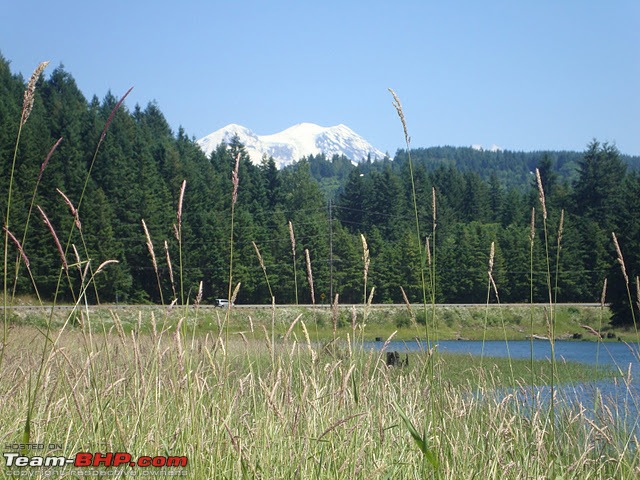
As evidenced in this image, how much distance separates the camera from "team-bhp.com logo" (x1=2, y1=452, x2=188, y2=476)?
101 inches

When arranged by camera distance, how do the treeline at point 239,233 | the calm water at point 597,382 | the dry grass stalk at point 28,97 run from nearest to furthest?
the dry grass stalk at point 28,97 < the calm water at point 597,382 < the treeline at point 239,233

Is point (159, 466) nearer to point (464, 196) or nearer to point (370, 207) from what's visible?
point (370, 207)

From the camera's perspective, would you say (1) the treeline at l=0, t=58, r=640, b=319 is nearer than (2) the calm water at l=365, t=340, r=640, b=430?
No

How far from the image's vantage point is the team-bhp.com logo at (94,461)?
2.57 metres

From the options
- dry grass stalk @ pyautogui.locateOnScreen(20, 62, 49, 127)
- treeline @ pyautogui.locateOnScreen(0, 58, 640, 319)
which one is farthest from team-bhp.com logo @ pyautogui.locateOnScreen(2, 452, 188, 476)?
treeline @ pyautogui.locateOnScreen(0, 58, 640, 319)

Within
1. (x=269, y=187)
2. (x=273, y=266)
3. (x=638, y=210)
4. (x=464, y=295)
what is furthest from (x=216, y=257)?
(x=269, y=187)

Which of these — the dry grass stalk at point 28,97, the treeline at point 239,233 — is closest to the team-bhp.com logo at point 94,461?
the dry grass stalk at point 28,97

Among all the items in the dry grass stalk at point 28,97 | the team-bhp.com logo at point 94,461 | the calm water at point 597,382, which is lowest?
the calm water at point 597,382

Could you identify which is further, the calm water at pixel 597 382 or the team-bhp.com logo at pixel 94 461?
the calm water at pixel 597 382

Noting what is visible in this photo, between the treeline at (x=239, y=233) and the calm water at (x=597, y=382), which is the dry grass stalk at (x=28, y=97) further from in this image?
the treeline at (x=239, y=233)

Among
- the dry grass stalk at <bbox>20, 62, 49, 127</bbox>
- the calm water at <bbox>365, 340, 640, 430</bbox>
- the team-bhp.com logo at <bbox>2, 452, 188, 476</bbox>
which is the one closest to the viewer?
the dry grass stalk at <bbox>20, 62, 49, 127</bbox>

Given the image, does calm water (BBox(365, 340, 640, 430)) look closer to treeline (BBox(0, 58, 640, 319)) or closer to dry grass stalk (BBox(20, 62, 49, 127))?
dry grass stalk (BBox(20, 62, 49, 127))

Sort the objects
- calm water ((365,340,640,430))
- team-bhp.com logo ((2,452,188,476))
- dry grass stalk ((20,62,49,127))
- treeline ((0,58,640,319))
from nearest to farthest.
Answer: dry grass stalk ((20,62,49,127)) < team-bhp.com logo ((2,452,188,476)) < calm water ((365,340,640,430)) < treeline ((0,58,640,319))

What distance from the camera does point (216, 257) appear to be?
181 feet
